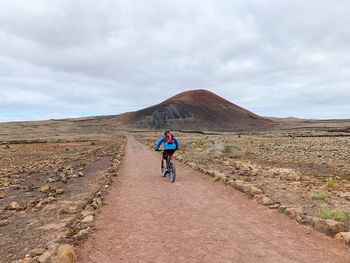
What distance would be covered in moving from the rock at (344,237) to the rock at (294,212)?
1.38 meters

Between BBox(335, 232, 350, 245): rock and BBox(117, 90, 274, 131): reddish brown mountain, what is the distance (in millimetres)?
121161

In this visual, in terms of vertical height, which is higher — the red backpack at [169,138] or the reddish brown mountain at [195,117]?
the reddish brown mountain at [195,117]

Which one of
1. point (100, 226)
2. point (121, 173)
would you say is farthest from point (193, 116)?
point (100, 226)

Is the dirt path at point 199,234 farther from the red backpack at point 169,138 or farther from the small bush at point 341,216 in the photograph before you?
the red backpack at point 169,138

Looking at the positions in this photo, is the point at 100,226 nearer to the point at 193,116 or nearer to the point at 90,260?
the point at 90,260

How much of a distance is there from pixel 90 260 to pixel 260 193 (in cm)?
669

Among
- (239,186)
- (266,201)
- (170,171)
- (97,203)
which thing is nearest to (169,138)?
(170,171)

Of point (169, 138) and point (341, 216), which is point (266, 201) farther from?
point (169, 138)

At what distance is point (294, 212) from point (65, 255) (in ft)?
18.4

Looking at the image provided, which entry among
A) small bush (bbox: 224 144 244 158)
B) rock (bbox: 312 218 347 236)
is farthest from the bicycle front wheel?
small bush (bbox: 224 144 244 158)

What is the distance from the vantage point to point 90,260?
266 inches

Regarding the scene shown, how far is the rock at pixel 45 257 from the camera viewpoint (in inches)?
259

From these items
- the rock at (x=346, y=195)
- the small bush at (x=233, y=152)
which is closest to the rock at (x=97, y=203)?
the rock at (x=346, y=195)

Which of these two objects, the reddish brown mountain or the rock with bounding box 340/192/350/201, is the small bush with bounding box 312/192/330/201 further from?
the reddish brown mountain
